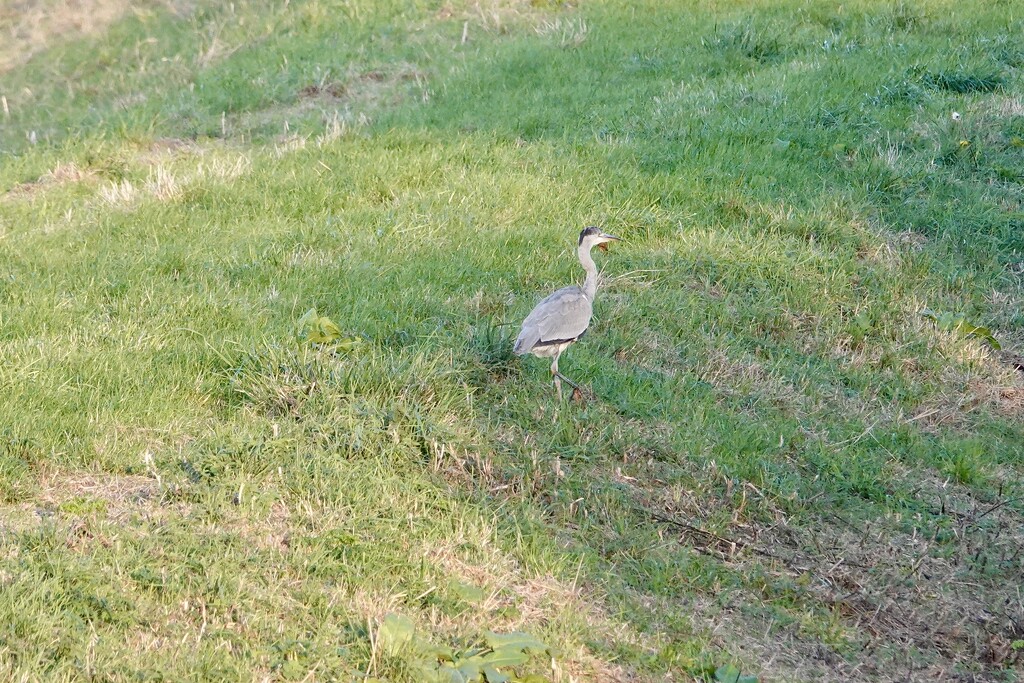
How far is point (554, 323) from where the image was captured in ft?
20.6

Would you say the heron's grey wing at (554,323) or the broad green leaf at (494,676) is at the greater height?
the heron's grey wing at (554,323)

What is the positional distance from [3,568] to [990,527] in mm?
5073

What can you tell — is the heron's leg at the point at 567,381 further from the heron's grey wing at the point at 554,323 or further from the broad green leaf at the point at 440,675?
the broad green leaf at the point at 440,675

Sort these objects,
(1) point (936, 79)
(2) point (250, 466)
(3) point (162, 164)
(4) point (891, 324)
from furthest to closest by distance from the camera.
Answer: (1) point (936, 79)
(3) point (162, 164)
(4) point (891, 324)
(2) point (250, 466)

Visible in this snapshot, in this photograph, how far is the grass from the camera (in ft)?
15.8

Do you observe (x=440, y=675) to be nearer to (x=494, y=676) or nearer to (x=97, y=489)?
(x=494, y=676)

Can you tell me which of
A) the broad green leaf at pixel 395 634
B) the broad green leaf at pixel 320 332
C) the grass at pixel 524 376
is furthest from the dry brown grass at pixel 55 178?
the broad green leaf at pixel 395 634

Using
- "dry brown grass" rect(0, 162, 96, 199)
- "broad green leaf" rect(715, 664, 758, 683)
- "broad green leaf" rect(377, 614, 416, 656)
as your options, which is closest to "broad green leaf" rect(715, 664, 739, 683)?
"broad green leaf" rect(715, 664, 758, 683)

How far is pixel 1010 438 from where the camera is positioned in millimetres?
7129

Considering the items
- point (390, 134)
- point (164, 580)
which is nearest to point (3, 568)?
point (164, 580)

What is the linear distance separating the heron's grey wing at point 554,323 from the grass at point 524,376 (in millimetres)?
376

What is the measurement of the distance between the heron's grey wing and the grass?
376mm

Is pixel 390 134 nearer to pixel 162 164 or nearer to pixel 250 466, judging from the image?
pixel 162 164

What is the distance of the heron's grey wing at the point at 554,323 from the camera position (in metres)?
6.23
